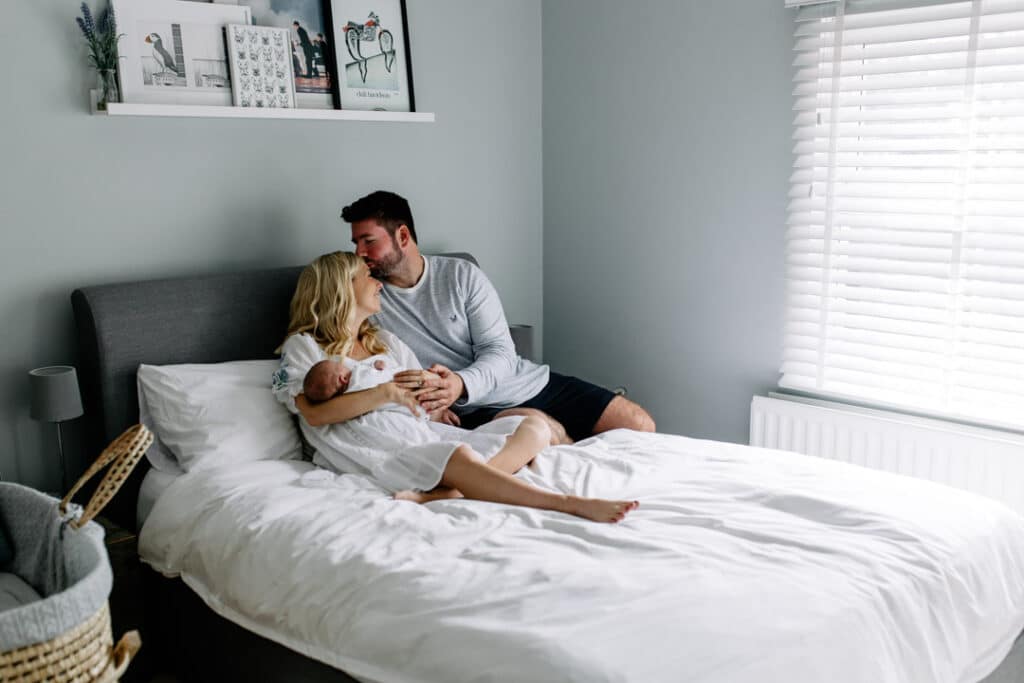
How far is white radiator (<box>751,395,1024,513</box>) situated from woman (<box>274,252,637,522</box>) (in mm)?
1137

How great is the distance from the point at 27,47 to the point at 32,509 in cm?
140

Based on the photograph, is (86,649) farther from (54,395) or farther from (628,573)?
(54,395)

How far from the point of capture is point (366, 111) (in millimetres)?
3307

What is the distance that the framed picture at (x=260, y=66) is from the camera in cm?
293

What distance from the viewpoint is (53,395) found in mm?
2467

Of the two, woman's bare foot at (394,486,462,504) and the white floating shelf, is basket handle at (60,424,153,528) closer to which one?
woman's bare foot at (394,486,462,504)

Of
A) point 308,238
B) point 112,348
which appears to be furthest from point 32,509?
point 308,238

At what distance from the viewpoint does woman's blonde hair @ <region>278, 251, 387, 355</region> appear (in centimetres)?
276

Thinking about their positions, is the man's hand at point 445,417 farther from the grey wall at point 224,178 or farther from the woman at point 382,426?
the grey wall at point 224,178

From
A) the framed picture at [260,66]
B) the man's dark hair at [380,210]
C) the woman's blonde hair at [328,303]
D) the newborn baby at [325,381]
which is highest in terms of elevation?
the framed picture at [260,66]

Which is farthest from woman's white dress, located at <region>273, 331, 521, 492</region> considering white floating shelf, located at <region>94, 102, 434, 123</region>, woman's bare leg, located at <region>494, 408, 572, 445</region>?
white floating shelf, located at <region>94, 102, 434, 123</region>

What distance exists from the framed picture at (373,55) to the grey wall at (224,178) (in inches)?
3.6

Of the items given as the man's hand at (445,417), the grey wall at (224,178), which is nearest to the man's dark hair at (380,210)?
A: the grey wall at (224,178)

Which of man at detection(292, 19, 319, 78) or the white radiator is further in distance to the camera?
man at detection(292, 19, 319, 78)
